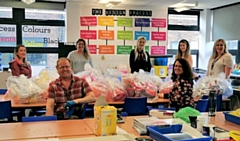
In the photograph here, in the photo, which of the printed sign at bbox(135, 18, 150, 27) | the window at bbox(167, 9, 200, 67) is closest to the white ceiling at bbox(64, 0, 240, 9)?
the printed sign at bbox(135, 18, 150, 27)

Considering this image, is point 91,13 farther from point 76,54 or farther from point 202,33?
point 202,33

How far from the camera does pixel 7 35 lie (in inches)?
257

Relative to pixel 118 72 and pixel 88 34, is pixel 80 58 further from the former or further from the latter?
pixel 88 34

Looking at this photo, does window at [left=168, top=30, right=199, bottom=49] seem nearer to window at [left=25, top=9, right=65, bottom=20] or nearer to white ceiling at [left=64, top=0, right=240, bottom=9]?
white ceiling at [left=64, top=0, right=240, bottom=9]

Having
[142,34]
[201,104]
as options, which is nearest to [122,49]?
[142,34]

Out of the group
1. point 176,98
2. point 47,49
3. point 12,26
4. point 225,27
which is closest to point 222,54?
point 176,98

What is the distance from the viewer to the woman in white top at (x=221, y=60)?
4438 mm

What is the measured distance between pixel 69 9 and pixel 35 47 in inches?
50.2

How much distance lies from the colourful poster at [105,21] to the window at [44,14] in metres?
0.95

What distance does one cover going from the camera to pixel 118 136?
1757 mm

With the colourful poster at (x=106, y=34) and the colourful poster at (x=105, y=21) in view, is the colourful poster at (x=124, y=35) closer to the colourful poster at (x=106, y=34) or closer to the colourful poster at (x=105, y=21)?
the colourful poster at (x=106, y=34)

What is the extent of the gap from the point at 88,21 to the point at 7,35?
197 cm

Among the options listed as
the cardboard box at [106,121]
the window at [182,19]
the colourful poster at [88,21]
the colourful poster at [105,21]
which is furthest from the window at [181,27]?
the cardboard box at [106,121]

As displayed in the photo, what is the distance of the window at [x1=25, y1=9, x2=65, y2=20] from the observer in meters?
6.59
